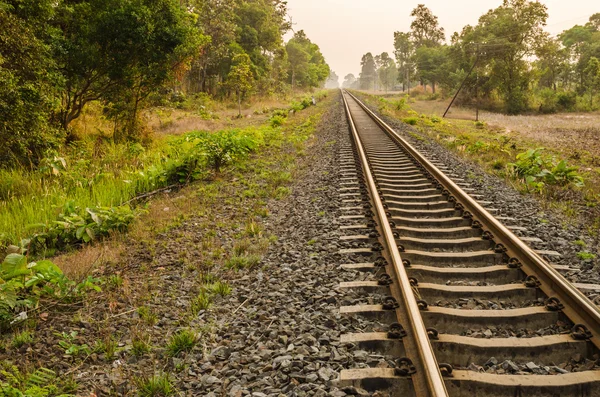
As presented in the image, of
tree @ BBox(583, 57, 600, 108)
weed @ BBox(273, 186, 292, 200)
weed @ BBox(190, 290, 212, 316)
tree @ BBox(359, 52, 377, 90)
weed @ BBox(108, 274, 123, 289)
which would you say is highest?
tree @ BBox(359, 52, 377, 90)

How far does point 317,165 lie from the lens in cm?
874

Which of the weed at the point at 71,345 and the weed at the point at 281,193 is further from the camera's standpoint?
the weed at the point at 281,193

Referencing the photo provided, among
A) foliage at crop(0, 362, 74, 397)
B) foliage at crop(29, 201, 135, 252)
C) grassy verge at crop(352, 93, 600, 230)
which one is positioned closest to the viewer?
foliage at crop(0, 362, 74, 397)

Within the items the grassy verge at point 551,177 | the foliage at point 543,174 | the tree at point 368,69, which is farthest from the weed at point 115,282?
the tree at point 368,69

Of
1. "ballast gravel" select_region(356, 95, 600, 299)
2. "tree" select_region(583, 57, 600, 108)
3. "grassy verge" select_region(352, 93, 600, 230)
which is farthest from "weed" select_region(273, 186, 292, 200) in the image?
"tree" select_region(583, 57, 600, 108)

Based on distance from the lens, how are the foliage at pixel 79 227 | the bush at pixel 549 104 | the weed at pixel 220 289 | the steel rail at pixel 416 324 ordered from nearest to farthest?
1. the steel rail at pixel 416 324
2. the weed at pixel 220 289
3. the foliage at pixel 79 227
4. the bush at pixel 549 104

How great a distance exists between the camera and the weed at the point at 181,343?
9.38 ft

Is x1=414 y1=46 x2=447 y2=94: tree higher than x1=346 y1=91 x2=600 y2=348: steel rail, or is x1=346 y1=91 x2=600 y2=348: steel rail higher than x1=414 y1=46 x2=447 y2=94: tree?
x1=414 y1=46 x2=447 y2=94: tree

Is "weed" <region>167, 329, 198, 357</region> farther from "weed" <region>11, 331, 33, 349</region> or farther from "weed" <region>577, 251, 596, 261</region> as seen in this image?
"weed" <region>577, 251, 596, 261</region>

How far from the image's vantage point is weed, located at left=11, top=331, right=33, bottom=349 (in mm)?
2916

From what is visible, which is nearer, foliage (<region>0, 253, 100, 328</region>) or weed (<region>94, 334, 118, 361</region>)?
weed (<region>94, 334, 118, 361</region>)

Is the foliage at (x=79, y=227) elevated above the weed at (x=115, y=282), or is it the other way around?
the foliage at (x=79, y=227)

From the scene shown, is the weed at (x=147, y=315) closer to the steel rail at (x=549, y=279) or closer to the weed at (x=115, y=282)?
the weed at (x=115, y=282)

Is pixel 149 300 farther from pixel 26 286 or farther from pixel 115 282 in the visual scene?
pixel 26 286
